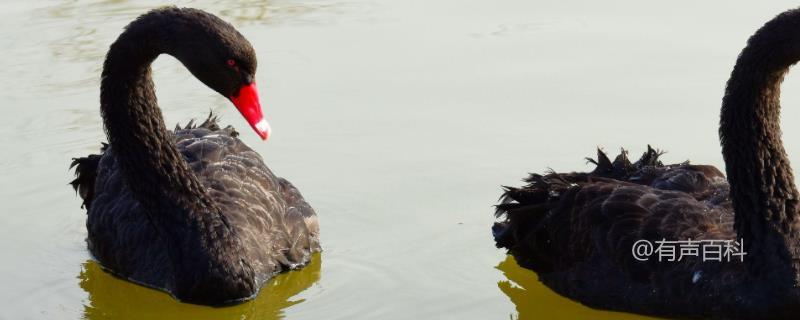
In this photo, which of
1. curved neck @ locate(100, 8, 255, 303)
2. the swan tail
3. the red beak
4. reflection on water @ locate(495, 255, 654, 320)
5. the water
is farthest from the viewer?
the swan tail

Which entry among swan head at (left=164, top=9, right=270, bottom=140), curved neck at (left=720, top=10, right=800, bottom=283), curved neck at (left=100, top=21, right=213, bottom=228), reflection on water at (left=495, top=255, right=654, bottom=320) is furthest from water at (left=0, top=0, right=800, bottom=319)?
swan head at (left=164, top=9, right=270, bottom=140)

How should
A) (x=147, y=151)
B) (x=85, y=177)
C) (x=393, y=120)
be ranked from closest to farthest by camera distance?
(x=147, y=151), (x=85, y=177), (x=393, y=120)

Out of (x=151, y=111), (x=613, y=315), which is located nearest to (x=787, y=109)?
(x=613, y=315)

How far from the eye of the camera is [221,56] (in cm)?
709

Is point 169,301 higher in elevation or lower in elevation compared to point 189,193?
lower

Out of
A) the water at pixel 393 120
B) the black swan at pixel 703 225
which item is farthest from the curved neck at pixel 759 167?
the water at pixel 393 120

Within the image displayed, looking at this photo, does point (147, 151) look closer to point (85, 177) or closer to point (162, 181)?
point (162, 181)

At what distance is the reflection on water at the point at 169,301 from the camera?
762 centimetres

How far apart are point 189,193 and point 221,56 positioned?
98 cm

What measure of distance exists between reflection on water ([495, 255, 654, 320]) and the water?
1 centimetres

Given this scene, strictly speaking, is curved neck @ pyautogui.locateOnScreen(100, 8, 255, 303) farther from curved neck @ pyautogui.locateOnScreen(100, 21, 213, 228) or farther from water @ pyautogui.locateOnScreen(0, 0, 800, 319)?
water @ pyautogui.locateOnScreen(0, 0, 800, 319)

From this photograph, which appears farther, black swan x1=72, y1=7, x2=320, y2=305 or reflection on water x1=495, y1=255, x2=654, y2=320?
reflection on water x1=495, y1=255, x2=654, y2=320

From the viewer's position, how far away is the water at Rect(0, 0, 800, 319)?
786 cm

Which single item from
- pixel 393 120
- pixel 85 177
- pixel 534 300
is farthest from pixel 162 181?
pixel 393 120
